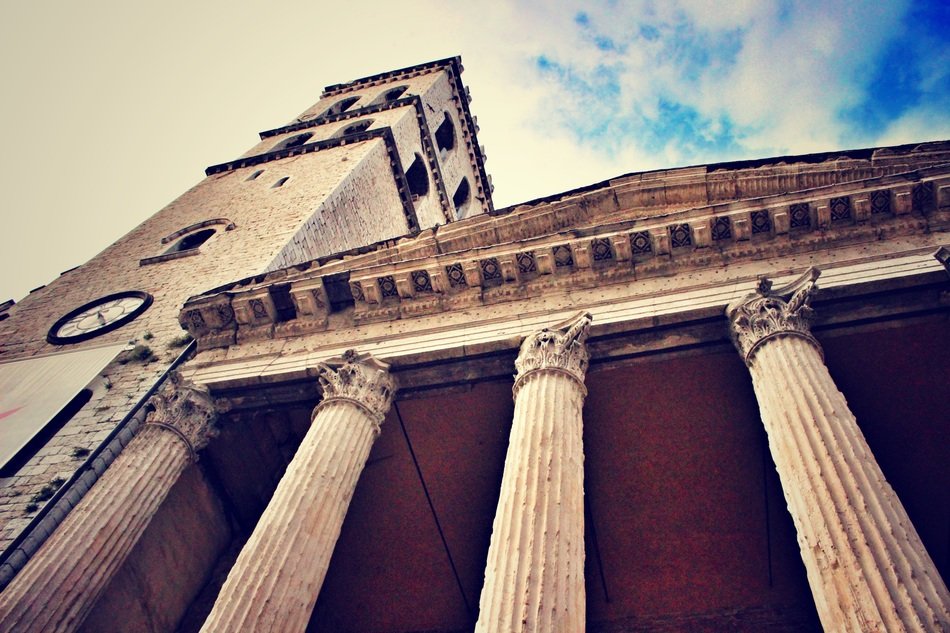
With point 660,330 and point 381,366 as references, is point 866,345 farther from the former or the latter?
point 381,366

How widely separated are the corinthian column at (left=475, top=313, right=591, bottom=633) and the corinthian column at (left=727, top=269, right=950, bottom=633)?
6.46 ft

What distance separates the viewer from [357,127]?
25.5m

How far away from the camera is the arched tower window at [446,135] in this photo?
31016mm

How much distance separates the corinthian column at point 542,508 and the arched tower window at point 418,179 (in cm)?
1973

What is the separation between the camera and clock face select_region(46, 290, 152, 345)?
13.1m

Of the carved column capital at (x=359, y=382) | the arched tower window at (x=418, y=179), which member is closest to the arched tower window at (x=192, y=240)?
the carved column capital at (x=359, y=382)

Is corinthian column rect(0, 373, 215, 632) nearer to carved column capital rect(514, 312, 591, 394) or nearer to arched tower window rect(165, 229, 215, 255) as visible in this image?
carved column capital rect(514, 312, 591, 394)

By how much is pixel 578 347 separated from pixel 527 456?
7.09ft

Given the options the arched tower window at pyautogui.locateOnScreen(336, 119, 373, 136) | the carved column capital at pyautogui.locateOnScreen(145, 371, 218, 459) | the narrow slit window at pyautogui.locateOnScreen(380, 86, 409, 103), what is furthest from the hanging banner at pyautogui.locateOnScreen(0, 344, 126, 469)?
A: the narrow slit window at pyautogui.locateOnScreen(380, 86, 409, 103)

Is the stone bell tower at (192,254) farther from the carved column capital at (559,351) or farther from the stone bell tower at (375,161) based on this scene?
the carved column capital at (559,351)

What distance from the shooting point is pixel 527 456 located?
680 cm

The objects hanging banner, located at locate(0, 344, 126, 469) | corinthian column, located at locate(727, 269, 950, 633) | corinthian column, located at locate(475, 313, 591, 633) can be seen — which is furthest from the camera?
hanging banner, located at locate(0, 344, 126, 469)

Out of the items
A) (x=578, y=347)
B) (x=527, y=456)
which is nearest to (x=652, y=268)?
(x=578, y=347)

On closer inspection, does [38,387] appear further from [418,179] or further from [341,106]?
[341,106]
